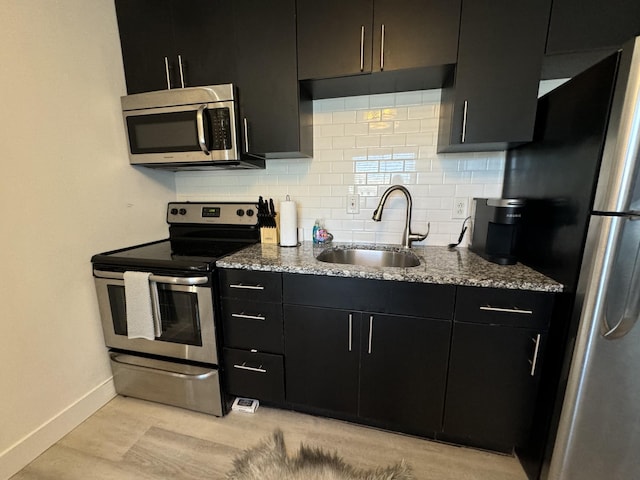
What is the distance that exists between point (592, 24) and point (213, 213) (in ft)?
7.65

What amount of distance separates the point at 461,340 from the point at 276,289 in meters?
0.95

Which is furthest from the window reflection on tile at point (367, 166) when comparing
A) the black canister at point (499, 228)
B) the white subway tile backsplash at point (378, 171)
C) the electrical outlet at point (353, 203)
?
the black canister at point (499, 228)

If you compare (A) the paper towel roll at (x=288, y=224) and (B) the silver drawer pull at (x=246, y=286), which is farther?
(A) the paper towel roll at (x=288, y=224)

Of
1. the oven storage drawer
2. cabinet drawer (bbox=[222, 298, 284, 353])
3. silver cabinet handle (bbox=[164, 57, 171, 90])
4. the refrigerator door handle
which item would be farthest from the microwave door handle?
the refrigerator door handle

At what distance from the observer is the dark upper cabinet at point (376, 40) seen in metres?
1.32

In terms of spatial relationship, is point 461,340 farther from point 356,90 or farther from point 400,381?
point 356,90

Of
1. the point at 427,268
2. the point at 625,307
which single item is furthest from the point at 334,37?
the point at 625,307

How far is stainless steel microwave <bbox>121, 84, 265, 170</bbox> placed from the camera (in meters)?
1.58

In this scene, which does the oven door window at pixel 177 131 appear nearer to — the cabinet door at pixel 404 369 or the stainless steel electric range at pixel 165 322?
the stainless steel electric range at pixel 165 322

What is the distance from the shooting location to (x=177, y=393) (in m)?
1.65

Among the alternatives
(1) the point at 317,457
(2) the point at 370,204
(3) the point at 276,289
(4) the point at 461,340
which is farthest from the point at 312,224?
(1) the point at 317,457

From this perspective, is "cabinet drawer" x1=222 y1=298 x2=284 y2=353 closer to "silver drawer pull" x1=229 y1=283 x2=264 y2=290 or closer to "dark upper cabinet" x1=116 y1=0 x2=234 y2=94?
"silver drawer pull" x1=229 y1=283 x2=264 y2=290

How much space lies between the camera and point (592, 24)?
1.15 metres

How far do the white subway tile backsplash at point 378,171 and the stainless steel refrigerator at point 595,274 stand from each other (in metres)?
0.56
